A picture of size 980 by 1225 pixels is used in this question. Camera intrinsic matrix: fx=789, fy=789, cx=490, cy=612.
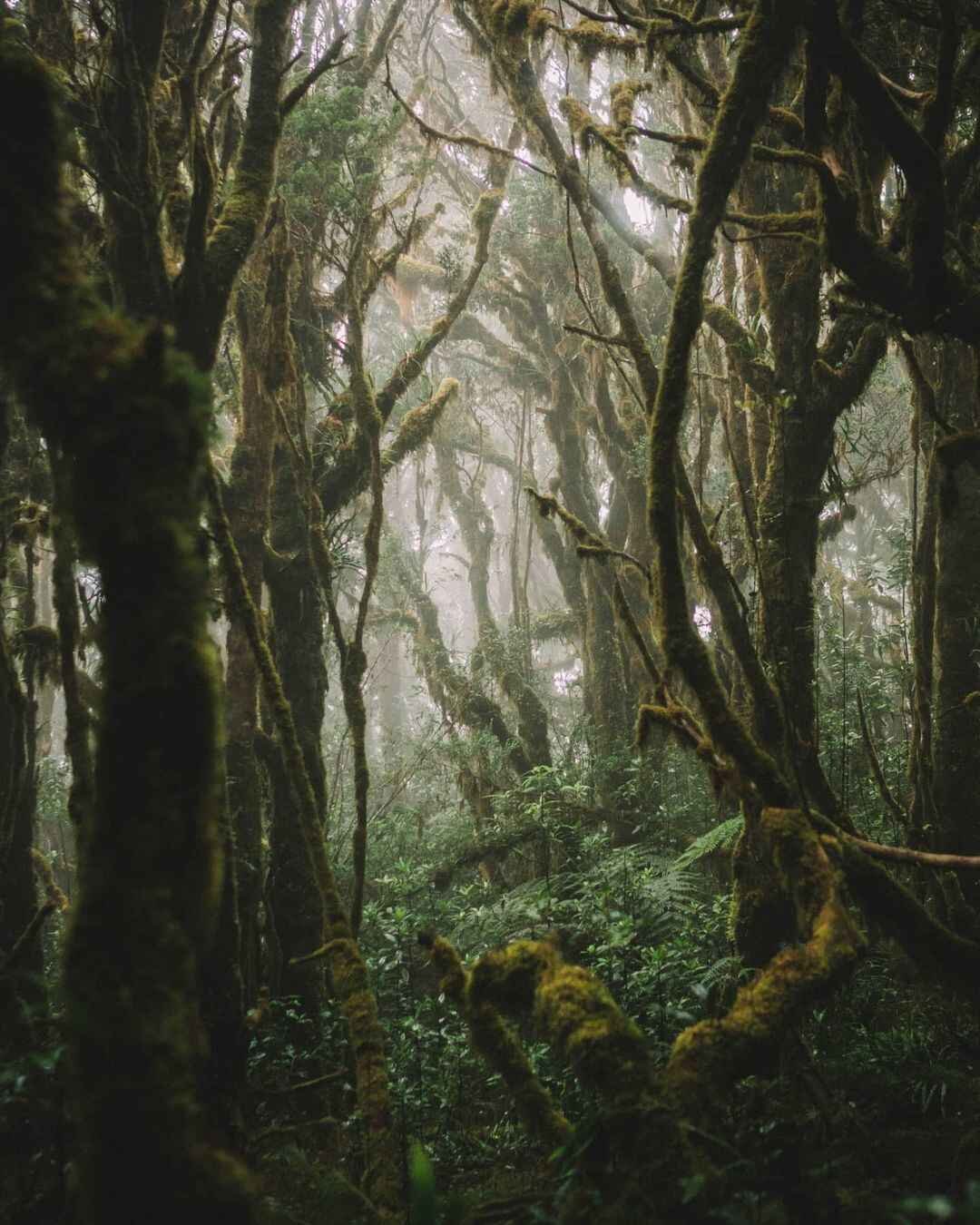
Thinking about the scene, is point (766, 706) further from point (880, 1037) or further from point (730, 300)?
point (730, 300)

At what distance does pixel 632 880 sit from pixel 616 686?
4539 mm

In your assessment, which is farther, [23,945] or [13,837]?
[13,837]

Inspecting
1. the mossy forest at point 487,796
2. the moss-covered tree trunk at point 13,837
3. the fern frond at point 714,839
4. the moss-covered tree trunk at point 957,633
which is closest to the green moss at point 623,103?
the mossy forest at point 487,796

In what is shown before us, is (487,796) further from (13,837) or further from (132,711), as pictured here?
(132,711)

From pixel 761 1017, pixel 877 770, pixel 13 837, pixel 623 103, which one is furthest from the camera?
pixel 623 103

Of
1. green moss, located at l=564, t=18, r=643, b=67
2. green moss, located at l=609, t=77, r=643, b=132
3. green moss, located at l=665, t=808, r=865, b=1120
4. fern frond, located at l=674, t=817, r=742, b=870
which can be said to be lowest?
fern frond, located at l=674, t=817, r=742, b=870

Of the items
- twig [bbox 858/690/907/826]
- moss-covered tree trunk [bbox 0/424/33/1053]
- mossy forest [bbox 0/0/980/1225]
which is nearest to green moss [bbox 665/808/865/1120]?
mossy forest [bbox 0/0/980/1225]

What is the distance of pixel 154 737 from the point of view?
4.12 ft

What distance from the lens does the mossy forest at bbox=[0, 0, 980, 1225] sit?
1.26 m

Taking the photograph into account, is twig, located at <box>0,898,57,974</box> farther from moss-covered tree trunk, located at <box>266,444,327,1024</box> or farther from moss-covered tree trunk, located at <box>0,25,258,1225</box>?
moss-covered tree trunk, located at <box>266,444,327,1024</box>

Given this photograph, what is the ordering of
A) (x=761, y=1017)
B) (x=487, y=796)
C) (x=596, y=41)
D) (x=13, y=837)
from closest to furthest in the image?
(x=761, y=1017)
(x=13, y=837)
(x=596, y=41)
(x=487, y=796)

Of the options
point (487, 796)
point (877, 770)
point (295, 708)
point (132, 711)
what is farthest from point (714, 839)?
point (132, 711)

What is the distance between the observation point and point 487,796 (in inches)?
399

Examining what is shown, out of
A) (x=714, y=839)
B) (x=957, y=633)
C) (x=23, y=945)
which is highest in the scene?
(x=957, y=633)
